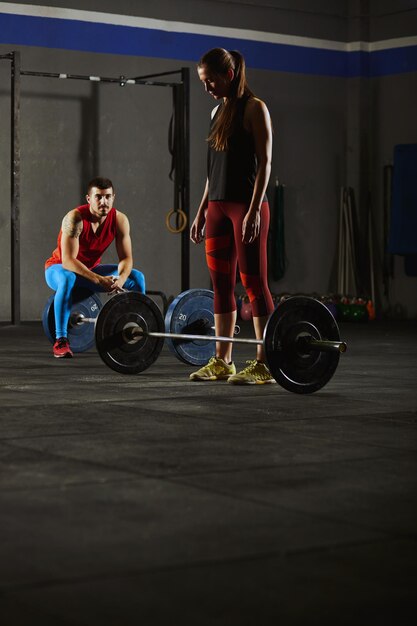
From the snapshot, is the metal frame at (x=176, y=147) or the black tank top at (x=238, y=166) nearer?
the black tank top at (x=238, y=166)

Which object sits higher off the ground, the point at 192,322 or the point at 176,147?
the point at 176,147

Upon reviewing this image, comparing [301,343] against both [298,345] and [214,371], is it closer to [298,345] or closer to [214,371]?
[298,345]

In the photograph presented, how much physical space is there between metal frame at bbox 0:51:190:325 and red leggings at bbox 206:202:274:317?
148 inches

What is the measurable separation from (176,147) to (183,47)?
0.95 meters

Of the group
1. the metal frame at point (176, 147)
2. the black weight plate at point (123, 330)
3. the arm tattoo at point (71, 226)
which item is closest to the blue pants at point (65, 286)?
the arm tattoo at point (71, 226)

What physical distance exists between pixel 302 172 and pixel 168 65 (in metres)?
1.57

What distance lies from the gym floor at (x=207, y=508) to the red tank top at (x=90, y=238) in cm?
182

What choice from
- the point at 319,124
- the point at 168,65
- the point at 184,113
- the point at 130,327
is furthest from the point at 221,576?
the point at 319,124

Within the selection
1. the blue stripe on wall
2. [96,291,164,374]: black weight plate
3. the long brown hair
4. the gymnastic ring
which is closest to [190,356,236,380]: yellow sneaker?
[96,291,164,374]: black weight plate

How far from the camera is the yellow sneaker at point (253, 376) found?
4531 mm

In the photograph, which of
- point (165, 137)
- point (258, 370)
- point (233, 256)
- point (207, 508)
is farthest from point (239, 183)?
point (165, 137)

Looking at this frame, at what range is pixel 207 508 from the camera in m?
2.27

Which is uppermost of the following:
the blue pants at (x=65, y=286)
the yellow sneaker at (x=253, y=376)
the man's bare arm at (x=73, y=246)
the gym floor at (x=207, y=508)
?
the man's bare arm at (x=73, y=246)

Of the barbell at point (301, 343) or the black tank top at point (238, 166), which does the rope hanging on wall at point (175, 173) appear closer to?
the black tank top at point (238, 166)
